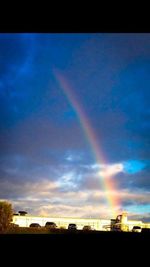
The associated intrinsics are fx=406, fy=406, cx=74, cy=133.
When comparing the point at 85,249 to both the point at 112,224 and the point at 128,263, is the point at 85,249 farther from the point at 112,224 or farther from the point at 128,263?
the point at 112,224

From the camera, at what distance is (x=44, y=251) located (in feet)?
23.1

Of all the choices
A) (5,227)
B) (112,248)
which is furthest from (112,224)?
(112,248)

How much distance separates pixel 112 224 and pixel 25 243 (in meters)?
43.4
